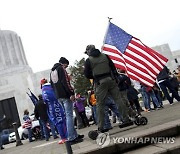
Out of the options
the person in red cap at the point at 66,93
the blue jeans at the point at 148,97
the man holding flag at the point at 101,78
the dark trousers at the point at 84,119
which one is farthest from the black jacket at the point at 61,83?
the dark trousers at the point at 84,119

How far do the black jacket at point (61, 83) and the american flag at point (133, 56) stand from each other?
2.29 m

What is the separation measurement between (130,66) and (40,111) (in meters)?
5.17

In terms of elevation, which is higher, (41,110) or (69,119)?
(41,110)

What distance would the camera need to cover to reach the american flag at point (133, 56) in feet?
27.1

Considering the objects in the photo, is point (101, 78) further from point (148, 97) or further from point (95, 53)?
point (148, 97)

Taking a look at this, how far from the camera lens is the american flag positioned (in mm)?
8266

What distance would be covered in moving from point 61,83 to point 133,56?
2.65m

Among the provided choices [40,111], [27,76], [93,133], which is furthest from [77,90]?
[93,133]

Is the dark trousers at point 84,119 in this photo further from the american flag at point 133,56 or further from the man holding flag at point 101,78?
the man holding flag at point 101,78

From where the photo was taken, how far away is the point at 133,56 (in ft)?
27.4

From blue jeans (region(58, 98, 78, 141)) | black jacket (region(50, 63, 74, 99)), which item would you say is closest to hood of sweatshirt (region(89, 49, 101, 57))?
black jacket (region(50, 63, 74, 99))

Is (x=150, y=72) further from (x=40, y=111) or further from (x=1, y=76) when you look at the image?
(x=1, y=76)

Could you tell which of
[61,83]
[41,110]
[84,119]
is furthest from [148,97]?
[61,83]

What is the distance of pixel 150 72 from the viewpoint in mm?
8453
